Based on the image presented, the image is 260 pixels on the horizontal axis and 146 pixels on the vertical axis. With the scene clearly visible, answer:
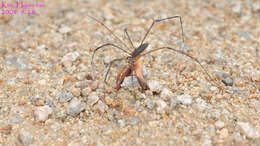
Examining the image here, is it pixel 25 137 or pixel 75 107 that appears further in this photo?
pixel 75 107

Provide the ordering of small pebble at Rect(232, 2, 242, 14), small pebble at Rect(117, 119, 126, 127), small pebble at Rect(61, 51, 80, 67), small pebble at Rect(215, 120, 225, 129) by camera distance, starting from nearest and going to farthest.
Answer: small pebble at Rect(215, 120, 225, 129)
small pebble at Rect(117, 119, 126, 127)
small pebble at Rect(61, 51, 80, 67)
small pebble at Rect(232, 2, 242, 14)

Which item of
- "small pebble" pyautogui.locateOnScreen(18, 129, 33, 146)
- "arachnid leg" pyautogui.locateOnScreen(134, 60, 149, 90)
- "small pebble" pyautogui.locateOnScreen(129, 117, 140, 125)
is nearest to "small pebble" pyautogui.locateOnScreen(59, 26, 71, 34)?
"arachnid leg" pyautogui.locateOnScreen(134, 60, 149, 90)

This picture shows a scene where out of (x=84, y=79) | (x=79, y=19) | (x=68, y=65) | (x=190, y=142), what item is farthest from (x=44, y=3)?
(x=190, y=142)

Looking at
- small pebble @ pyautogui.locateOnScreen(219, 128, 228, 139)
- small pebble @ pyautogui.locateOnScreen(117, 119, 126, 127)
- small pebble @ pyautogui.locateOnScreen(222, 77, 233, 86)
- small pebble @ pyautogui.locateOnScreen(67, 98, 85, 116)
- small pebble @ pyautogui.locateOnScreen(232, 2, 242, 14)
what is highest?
small pebble @ pyautogui.locateOnScreen(232, 2, 242, 14)

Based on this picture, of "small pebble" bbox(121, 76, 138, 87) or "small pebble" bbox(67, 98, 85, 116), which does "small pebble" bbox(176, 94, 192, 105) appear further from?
"small pebble" bbox(67, 98, 85, 116)

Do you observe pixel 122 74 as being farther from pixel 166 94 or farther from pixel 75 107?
pixel 75 107

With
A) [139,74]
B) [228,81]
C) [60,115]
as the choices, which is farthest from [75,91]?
[228,81]

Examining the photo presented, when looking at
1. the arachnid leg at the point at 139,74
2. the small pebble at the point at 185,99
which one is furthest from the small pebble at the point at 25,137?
the small pebble at the point at 185,99
